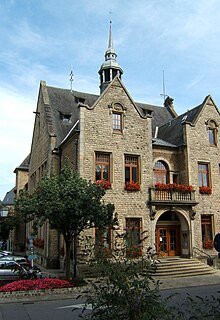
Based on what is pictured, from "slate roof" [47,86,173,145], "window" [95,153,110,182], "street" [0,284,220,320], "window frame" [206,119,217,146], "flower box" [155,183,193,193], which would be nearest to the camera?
"street" [0,284,220,320]

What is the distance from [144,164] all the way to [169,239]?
5.84 meters

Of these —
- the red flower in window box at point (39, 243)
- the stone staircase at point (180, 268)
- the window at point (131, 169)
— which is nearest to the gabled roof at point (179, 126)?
the window at point (131, 169)

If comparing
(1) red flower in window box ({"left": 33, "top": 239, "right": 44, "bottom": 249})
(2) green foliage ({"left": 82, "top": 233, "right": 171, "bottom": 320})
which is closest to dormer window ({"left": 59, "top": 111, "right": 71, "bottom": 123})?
(1) red flower in window box ({"left": 33, "top": 239, "right": 44, "bottom": 249})

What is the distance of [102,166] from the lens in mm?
21188

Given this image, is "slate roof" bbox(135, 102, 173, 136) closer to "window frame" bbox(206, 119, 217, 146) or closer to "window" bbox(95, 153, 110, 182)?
"window frame" bbox(206, 119, 217, 146)

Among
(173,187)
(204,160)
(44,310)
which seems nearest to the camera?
(44,310)

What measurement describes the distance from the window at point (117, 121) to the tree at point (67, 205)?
6.68 m

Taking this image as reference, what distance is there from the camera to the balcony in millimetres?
21797

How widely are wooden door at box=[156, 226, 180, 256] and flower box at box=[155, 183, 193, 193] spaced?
297cm

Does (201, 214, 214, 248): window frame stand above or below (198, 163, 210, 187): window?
below

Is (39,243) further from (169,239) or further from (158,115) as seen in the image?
(158,115)

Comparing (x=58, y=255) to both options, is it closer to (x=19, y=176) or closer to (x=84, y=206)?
→ (x=84, y=206)

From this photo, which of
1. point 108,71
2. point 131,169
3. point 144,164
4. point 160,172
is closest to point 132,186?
point 131,169

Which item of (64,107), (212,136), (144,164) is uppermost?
(64,107)
